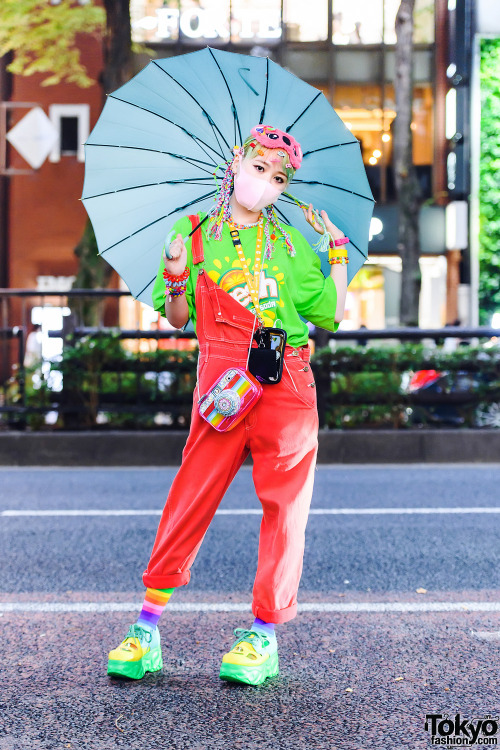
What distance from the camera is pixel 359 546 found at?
17.1 feet

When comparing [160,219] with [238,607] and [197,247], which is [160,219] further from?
[238,607]

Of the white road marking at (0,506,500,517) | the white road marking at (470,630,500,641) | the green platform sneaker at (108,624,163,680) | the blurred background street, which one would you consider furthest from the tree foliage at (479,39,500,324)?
the green platform sneaker at (108,624,163,680)

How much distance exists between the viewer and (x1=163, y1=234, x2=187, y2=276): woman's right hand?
2.88m

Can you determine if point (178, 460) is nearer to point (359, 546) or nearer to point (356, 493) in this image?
point (356, 493)

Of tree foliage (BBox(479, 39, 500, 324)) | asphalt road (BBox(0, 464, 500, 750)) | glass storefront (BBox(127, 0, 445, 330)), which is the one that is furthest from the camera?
glass storefront (BBox(127, 0, 445, 330))

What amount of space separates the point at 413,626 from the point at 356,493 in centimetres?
346

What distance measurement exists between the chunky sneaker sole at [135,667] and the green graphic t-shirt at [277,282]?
1.14 m

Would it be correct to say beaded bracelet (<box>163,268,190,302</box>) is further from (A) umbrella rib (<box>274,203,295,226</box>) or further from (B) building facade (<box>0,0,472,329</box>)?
(B) building facade (<box>0,0,472,329</box>)

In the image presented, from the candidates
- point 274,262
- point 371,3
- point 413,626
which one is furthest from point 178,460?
point 371,3

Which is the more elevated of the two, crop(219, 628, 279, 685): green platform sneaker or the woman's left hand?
the woman's left hand

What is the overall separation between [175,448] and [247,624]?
5.49 m

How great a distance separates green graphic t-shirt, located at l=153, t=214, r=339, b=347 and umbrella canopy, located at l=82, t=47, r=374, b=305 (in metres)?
0.15

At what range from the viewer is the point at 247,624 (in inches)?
145

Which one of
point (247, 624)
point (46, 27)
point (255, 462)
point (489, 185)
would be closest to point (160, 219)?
point (255, 462)
